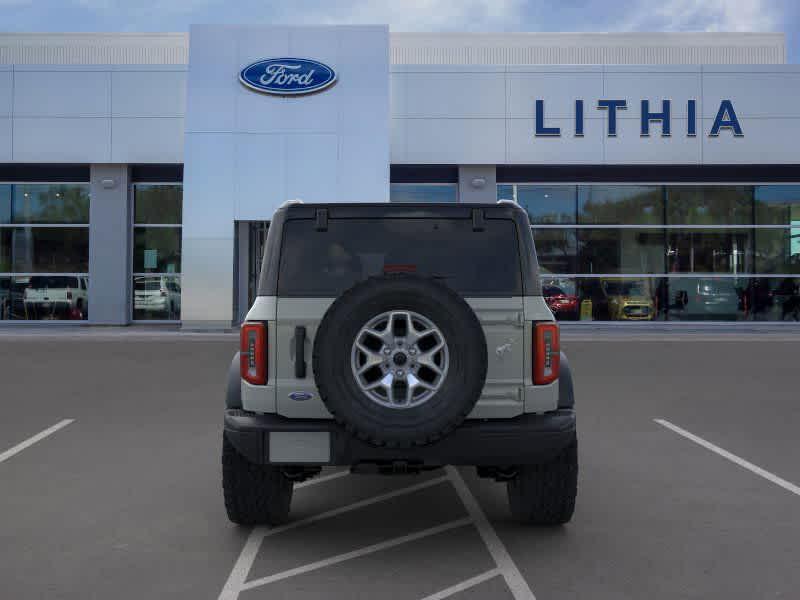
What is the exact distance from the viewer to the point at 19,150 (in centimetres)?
2494

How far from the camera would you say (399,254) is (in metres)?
4.93

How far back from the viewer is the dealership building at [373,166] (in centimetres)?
2378

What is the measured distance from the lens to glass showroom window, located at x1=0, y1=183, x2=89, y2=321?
2655cm

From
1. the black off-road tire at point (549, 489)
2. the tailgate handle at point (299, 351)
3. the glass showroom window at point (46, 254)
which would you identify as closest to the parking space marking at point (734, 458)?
the black off-road tire at point (549, 489)

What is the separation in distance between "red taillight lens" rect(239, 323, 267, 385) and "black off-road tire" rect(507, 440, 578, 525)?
5.24ft

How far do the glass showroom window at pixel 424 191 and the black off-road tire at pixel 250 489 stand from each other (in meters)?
21.6

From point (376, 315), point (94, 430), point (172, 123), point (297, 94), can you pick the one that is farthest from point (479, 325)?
point (172, 123)

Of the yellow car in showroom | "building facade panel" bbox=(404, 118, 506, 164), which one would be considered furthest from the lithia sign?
the yellow car in showroom

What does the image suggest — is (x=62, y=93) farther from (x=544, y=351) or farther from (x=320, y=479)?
(x=544, y=351)

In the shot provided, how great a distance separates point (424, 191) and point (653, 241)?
7.28 m

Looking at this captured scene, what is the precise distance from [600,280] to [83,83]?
646 inches

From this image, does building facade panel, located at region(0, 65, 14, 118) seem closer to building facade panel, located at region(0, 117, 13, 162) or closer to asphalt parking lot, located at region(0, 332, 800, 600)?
building facade panel, located at region(0, 117, 13, 162)

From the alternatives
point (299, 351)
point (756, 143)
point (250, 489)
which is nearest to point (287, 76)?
point (756, 143)

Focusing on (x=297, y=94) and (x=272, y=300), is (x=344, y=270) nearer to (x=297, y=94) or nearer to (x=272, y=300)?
(x=272, y=300)
